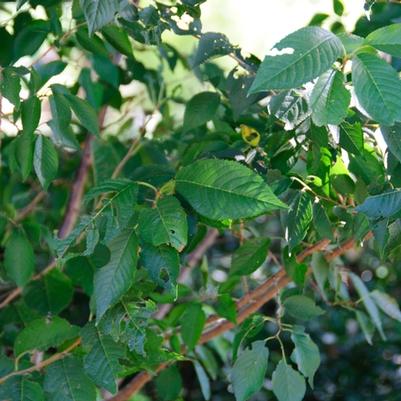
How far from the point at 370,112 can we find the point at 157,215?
259 millimetres

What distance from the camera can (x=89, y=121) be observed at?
135 cm

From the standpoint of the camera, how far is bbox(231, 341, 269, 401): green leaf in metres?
1.24

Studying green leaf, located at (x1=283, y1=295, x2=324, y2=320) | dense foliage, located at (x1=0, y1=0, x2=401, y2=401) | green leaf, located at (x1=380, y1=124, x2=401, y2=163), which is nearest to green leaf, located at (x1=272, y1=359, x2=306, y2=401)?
dense foliage, located at (x1=0, y1=0, x2=401, y2=401)

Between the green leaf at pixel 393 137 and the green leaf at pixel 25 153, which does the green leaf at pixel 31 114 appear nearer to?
the green leaf at pixel 25 153

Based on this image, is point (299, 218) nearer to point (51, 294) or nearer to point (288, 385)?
point (288, 385)

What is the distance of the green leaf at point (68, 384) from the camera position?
1.19 meters

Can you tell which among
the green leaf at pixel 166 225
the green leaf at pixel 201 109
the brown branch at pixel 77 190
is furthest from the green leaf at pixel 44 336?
the brown branch at pixel 77 190

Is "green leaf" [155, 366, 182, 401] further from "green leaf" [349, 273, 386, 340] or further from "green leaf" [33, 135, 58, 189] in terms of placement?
→ "green leaf" [33, 135, 58, 189]

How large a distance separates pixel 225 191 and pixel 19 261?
0.57 metres

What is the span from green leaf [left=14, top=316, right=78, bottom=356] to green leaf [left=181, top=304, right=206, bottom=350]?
24 centimetres

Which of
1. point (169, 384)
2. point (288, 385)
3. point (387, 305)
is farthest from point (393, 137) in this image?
point (169, 384)

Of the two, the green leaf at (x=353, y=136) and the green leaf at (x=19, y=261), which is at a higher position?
the green leaf at (x=353, y=136)

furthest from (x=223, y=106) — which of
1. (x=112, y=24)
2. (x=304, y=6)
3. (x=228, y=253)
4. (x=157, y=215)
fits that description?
(x=304, y=6)

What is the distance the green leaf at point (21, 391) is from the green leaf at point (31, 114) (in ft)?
1.05
